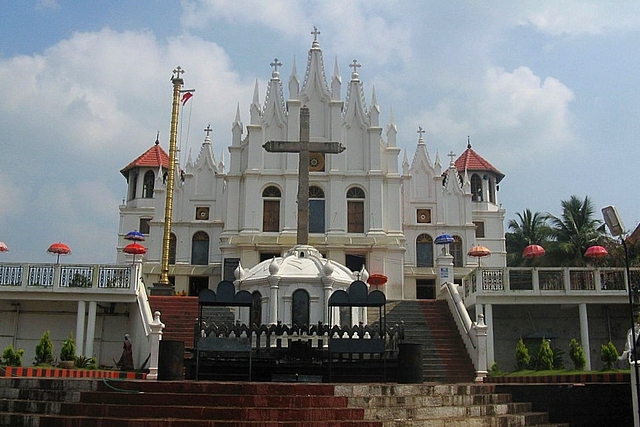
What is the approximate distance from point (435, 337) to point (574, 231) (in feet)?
58.3

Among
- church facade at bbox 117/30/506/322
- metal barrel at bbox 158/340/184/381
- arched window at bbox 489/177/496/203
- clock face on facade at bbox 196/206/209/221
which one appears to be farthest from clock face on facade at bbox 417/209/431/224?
metal barrel at bbox 158/340/184/381

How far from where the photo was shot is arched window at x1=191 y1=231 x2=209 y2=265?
4225 centimetres

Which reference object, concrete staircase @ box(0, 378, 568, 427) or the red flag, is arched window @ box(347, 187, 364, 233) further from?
concrete staircase @ box(0, 378, 568, 427)

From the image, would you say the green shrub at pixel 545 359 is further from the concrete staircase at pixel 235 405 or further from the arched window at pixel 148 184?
the arched window at pixel 148 184

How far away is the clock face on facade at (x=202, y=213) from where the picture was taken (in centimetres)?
4322

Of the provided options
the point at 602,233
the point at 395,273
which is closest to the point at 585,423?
the point at 395,273

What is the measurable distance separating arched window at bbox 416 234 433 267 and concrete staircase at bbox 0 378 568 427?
28442 mm

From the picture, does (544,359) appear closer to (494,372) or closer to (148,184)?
(494,372)

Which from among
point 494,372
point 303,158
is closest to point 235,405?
point 303,158

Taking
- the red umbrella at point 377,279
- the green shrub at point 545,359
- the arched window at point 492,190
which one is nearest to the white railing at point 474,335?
the green shrub at point 545,359

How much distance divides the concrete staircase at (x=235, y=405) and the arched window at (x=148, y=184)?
127ft

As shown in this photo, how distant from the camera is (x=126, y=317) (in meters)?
29.6

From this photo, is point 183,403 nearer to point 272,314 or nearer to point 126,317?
point 272,314

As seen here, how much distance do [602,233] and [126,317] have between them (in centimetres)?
2644
